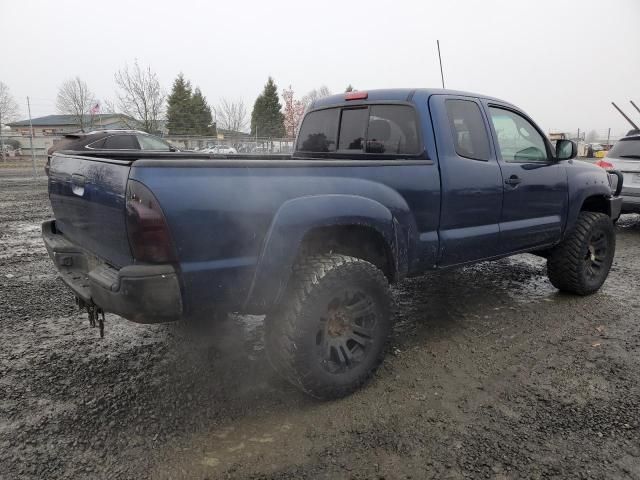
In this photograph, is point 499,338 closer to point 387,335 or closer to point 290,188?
point 387,335

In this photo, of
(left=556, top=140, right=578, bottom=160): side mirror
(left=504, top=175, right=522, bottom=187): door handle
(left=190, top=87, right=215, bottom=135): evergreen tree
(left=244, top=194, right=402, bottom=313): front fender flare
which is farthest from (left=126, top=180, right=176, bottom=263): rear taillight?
(left=190, top=87, right=215, bottom=135): evergreen tree

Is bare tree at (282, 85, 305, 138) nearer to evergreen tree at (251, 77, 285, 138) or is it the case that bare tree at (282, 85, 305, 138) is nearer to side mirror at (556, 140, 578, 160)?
evergreen tree at (251, 77, 285, 138)

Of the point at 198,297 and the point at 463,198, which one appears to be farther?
the point at 463,198

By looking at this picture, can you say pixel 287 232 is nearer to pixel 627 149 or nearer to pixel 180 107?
pixel 627 149

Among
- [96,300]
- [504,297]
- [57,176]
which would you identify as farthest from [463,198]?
[57,176]

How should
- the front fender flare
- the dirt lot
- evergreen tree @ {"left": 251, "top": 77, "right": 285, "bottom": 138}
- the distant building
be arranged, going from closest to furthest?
the dirt lot, the front fender flare, the distant building, evergreen tree @ {"left": 251, "top": 77, "right": 285, "bottom": 138}

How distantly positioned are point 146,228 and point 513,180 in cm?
292

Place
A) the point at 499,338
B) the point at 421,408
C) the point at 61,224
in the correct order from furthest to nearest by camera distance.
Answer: the point at 499,338
the point at 61,224
the point at 421,408

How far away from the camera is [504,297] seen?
4695 millimetres

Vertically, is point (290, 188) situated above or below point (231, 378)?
above

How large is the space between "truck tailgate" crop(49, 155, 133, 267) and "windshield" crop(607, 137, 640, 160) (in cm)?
856

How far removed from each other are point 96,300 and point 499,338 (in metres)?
2.97

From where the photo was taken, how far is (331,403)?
2.75 metres

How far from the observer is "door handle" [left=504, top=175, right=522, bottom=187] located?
12.0ft
